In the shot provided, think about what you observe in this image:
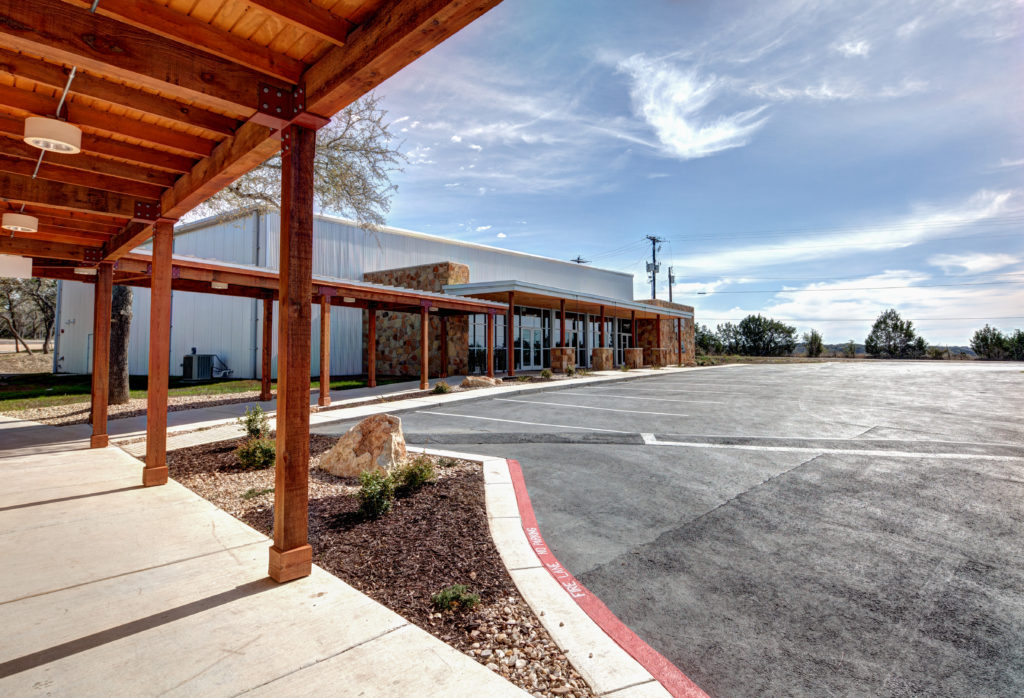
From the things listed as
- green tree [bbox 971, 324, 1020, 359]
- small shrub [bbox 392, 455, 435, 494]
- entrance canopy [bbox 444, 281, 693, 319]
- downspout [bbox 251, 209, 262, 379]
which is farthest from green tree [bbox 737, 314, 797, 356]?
small shrub [bbox 392, 455, 435, 494]

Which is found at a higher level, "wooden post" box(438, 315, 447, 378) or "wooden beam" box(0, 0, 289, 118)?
"wooden beam" box(0, 0, 289, 118)

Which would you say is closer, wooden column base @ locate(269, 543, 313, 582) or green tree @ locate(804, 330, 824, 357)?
wooden column base @ locate(269, 543, 313, 582)

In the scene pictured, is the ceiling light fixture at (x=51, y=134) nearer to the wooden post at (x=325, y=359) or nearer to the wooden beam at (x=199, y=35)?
the wooden beam at (x=199, y=35)

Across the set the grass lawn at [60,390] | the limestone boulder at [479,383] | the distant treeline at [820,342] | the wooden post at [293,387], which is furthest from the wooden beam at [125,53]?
the distant treeline at [820,342]

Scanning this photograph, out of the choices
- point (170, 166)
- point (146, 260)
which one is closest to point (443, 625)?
point (170, 166)

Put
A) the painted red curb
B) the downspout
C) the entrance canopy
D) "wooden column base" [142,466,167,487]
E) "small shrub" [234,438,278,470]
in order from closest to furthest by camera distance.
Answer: the painted red curb
"wooden column base" [142,466,167,487]
"small shrub" [234,438,278,470]
the entrance canopy
the downspout

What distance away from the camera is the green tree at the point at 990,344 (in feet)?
164

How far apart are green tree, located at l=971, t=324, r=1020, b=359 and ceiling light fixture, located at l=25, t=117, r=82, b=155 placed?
70.8 m

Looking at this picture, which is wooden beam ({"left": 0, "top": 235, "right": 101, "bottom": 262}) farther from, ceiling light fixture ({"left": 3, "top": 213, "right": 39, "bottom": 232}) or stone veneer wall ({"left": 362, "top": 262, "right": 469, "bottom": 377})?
stone veneer wall ({"left": 362, "top": 262, "right": 469, "bottom": 377})

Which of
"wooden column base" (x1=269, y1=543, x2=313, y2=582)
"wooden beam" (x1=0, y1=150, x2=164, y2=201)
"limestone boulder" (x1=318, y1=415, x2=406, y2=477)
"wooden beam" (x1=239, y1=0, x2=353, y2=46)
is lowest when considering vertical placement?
"wooden column base" (x1=269, y1=543, x2=313, y2=582)

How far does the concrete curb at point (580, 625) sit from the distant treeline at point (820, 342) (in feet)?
175

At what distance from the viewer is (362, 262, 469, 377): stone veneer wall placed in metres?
21.9

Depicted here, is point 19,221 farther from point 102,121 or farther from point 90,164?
point 102,121

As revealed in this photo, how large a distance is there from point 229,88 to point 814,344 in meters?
62.1
